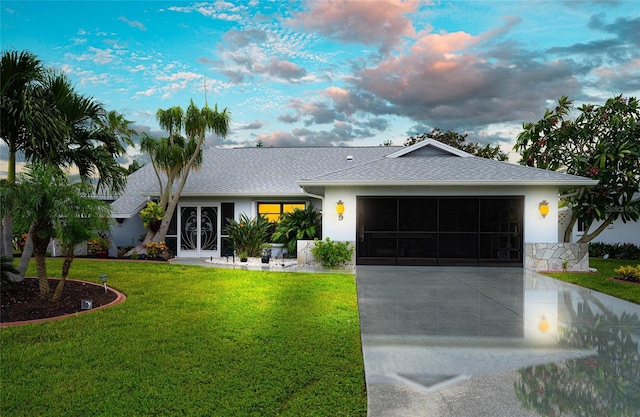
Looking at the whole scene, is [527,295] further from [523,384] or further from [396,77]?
[396,77]

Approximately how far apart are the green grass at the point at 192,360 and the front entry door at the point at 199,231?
8.59 metres

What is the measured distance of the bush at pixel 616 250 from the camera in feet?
61.6

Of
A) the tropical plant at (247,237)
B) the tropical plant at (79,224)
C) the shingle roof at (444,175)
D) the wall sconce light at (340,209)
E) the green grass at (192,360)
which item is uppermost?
the shingle roof at (444,175)

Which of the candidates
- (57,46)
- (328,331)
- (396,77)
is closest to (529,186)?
(396,77)

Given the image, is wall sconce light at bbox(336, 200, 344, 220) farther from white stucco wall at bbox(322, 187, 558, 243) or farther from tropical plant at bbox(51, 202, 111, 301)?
tropical plant at bbox(51, 202, 111, 301)

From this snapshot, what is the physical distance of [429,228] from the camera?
14641 millimetres

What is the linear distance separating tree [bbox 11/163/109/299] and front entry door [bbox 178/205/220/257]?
9.46 meters

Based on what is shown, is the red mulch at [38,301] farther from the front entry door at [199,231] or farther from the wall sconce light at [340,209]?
the front entry door at [199,231]

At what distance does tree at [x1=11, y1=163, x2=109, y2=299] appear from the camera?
22.6ft

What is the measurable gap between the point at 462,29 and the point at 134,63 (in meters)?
11.5

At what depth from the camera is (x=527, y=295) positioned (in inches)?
366

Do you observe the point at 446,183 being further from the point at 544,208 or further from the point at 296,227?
the point at 296,227

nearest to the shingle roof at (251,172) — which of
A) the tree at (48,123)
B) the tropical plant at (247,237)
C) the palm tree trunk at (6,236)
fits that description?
the tropical plant at (247,237)

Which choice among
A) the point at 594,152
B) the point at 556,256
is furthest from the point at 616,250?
the point at 556,256
